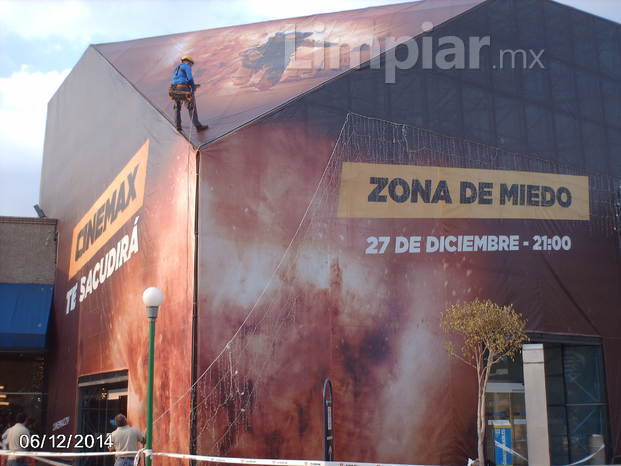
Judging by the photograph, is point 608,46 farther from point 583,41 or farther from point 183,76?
point 183,76

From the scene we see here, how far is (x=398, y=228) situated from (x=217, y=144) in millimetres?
4545

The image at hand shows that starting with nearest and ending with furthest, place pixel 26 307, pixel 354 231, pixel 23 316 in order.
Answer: pixel 354 231 → pixel 23 316 → pixel 26 307

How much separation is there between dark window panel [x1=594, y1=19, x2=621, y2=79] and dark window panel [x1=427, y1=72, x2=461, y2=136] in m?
5.99

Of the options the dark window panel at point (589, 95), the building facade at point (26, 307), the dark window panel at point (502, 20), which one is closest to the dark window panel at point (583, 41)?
the dark window panel at point (589, 95)

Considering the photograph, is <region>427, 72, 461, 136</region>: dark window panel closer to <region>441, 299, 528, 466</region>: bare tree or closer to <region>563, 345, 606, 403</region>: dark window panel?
<region>441, 299, 528, 466</region>: bare tree

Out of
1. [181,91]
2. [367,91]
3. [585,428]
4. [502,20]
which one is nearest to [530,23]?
[502,20]

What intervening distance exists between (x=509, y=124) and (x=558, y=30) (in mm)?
3685

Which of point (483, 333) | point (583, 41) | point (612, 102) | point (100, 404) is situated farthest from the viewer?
point (612, 102)

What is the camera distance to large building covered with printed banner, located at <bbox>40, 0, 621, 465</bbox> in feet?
50.3

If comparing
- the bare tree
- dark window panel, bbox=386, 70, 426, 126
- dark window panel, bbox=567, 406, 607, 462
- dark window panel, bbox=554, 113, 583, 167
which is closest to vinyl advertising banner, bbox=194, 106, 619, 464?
dark window panel, bbox=386, 70, 426, 126

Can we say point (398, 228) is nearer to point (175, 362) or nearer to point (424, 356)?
point (424, 356)

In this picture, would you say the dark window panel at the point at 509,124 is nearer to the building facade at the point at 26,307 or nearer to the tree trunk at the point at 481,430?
the tree trunk at the point at 481,430

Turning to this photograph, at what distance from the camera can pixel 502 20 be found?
66.0 ft

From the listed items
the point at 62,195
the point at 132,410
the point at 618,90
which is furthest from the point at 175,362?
the point at 618,90
